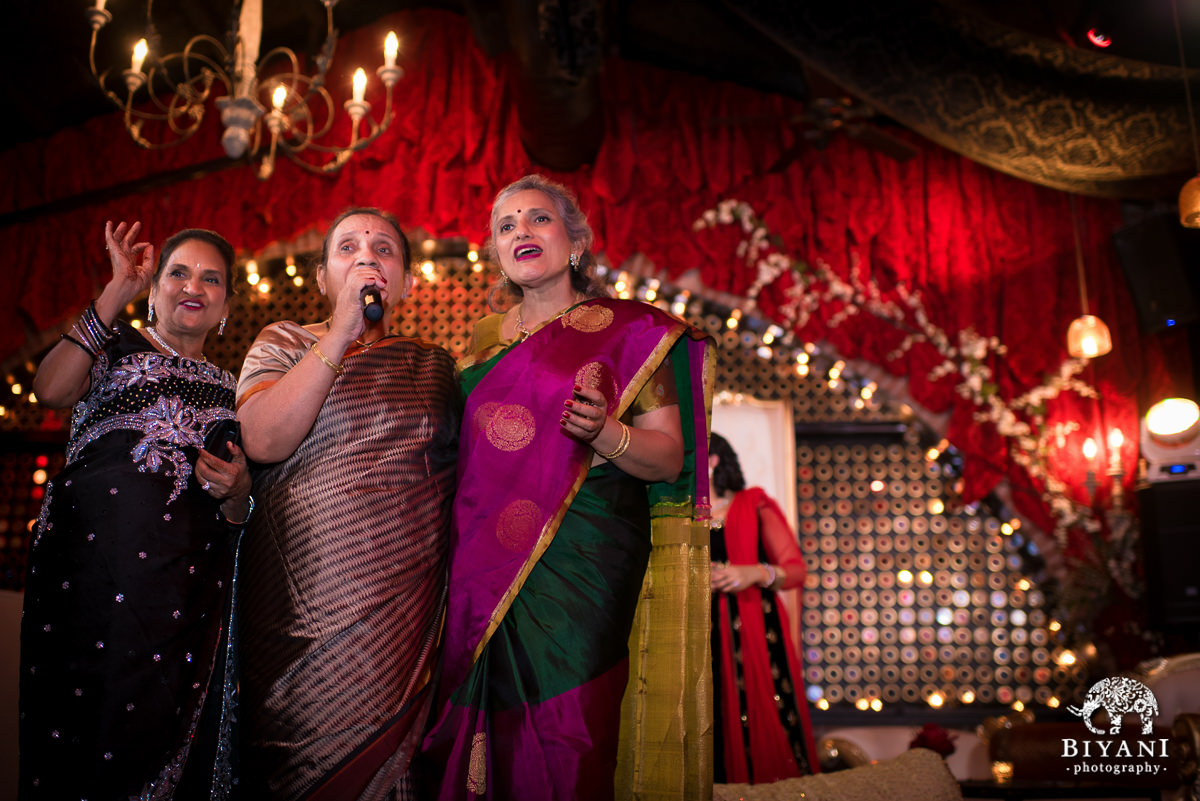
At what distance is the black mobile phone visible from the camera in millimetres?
1758

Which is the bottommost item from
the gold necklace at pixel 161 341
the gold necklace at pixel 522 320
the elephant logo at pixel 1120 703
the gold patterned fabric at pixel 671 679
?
the elephant logo at pixel 1120 703

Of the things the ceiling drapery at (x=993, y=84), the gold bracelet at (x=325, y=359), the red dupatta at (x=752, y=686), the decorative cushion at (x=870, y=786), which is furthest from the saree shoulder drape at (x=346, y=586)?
the ceiling drapery at (x=993, y=84)

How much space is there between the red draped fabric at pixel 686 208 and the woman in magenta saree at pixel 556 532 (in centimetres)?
323

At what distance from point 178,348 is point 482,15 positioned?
12.5 ft

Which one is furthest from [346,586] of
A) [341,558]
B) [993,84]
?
[993,84]

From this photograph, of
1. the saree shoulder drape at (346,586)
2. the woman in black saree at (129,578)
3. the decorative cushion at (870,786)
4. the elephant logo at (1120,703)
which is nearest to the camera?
the saree shoulder drape at (346,586)

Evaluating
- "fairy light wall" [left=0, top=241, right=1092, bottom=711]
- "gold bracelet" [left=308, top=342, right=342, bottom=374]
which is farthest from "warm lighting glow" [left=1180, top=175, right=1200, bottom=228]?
"gold bracelet" [left=308, top=342, right=342, bottom=374]

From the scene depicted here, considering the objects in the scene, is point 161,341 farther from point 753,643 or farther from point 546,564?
point 753,643

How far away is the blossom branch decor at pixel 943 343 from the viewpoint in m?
4.76

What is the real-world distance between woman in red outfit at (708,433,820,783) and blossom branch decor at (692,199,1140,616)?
5.09 feet

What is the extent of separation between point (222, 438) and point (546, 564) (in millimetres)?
740

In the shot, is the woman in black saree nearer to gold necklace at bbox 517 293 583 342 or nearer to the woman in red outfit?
gold necklace at bbox 517 293 583 342

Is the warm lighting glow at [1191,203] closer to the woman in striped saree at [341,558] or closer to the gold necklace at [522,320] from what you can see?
the gold necklace at [522,320]

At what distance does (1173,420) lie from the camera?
451 cm
